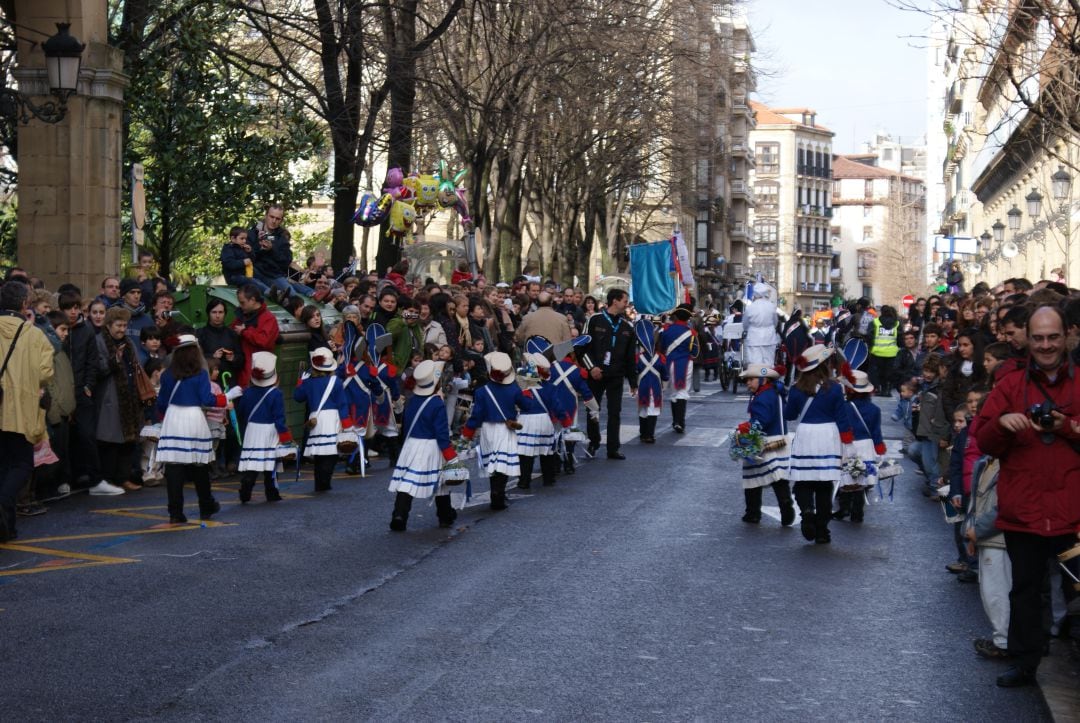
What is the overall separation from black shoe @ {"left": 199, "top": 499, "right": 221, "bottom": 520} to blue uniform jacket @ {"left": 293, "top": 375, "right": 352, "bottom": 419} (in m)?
1.85

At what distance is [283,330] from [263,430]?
126 inches

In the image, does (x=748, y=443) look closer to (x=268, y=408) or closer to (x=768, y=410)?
(x=768, y=410)

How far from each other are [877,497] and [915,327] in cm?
1423

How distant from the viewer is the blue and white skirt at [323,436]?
14156 mm

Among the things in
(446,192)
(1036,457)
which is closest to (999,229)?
(446,192)

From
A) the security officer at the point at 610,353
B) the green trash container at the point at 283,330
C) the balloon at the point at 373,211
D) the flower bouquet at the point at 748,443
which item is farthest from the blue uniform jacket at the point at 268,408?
the balloon at the point at 373,211

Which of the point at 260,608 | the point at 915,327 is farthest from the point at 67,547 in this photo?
the point at 915,327

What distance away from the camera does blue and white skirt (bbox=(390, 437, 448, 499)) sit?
1173 cm

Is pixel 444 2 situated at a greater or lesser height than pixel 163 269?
greater

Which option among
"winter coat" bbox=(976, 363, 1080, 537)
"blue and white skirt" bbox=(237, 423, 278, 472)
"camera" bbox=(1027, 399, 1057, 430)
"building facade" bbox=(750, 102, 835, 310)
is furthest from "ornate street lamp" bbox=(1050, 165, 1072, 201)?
"building facade" bbox=(750, 102, 835, 310)

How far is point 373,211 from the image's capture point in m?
25.8

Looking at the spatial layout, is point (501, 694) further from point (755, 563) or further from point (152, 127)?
→ point (152, 127)

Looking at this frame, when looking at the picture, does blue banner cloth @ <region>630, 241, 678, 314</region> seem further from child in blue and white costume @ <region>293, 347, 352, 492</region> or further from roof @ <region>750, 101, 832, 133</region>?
roof @ <region>750, 101, 832, 133</region>

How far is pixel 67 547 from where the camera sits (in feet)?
36.3
